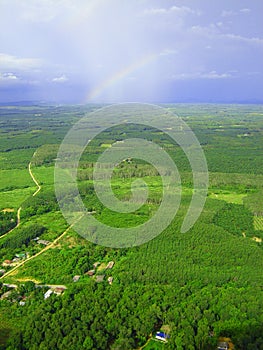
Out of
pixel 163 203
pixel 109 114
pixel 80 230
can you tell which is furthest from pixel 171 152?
pixel 109 114

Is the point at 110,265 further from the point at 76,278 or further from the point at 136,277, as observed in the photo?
the point at 136,277

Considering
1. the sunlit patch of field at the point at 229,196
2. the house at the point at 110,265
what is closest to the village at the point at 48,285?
the house at the point at 110,265

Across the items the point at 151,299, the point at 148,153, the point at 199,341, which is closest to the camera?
the point at 199,341

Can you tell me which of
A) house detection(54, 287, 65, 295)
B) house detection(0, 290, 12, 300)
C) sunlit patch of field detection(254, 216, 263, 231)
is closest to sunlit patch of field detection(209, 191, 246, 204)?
sunlit patch of field detection(254, 216, 263, 231)

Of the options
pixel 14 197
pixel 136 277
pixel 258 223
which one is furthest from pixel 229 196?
pixel 14 197

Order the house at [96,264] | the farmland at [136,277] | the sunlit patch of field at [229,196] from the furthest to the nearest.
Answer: the sunlit patch of field at [229,196] → the house at [96,264] → the farmland at [136,277]

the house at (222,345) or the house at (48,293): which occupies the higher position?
the house at (48,293)

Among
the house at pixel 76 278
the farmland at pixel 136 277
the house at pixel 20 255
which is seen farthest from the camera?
the house at pixel 20 255

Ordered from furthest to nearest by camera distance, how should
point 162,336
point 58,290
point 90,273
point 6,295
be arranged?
point 90,273, point 58,290, point 6,295, point 162,336

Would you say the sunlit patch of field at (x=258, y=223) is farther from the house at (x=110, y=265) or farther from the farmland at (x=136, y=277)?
→ the house at (x=110, y=265)

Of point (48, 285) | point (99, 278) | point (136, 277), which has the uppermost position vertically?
point (136, 277)

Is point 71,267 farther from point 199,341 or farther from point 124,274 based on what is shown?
point 199,341
